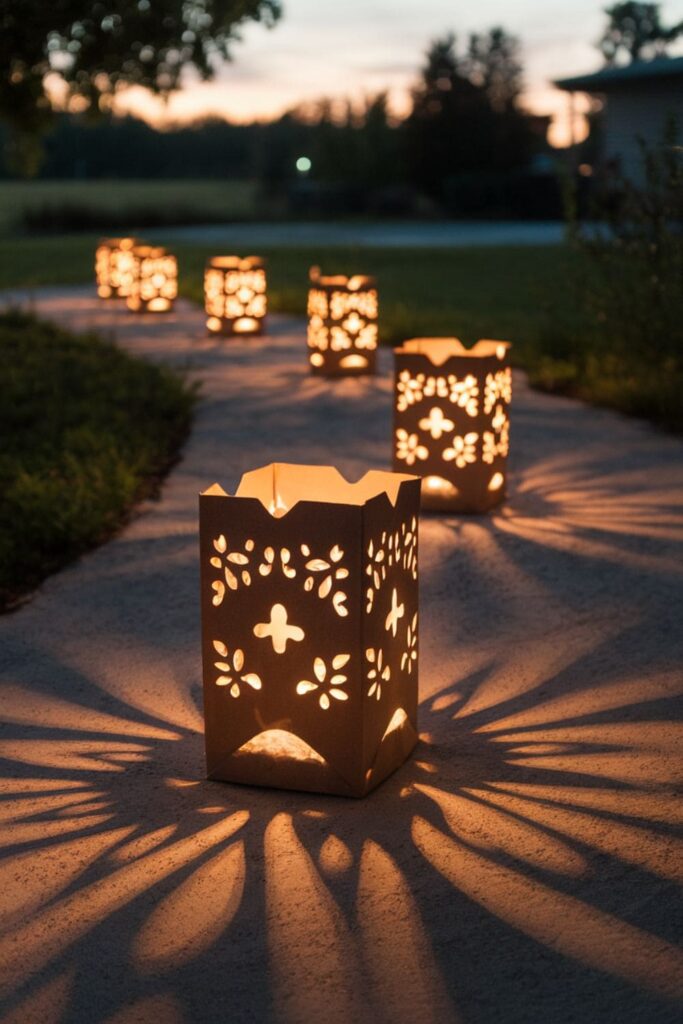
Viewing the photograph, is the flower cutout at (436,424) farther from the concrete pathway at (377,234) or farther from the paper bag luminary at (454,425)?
the concrete pathway at (377,234)

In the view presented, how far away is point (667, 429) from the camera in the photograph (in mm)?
8867

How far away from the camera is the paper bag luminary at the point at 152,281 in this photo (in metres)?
16.2

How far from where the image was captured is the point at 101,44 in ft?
37.9

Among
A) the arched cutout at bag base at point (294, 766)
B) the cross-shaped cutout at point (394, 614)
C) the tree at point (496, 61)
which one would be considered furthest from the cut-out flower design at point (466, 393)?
the tree at point (496, 61)

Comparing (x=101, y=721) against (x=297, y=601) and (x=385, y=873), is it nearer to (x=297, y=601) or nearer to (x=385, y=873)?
(x=297, y=601)

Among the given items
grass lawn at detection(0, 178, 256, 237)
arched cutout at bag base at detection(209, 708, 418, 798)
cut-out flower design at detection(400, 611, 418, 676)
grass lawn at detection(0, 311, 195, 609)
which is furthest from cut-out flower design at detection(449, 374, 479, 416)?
grass lawn at detection(0, 178, 256, 237)

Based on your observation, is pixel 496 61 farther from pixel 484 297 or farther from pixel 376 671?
pixel 376 671

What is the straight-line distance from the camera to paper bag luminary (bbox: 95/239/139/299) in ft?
57.2

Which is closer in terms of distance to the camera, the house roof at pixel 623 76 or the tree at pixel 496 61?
the house roof at pixel 623 76

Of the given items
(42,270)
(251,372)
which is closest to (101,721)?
(251,372)

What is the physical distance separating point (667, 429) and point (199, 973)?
683 centimetres

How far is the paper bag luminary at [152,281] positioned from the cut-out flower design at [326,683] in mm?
13297

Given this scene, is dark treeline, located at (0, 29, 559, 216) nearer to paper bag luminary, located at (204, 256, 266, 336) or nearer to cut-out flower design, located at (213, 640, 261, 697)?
paper bag luminary, located at (204, 256, 266, 336)

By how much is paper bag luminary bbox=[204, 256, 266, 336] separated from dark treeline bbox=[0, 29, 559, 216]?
3249 cm
